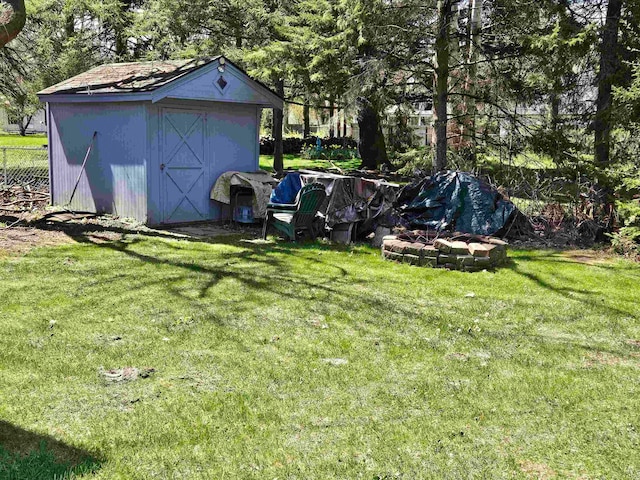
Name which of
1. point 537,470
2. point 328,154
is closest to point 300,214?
point 537,470

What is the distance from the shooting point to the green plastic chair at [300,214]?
367 inches

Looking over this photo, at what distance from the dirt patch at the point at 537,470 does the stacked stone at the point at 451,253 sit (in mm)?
4872

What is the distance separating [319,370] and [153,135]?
282 inches

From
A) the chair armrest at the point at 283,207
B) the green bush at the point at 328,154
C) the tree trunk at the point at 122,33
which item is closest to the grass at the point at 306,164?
the green bush at the point at 328,154

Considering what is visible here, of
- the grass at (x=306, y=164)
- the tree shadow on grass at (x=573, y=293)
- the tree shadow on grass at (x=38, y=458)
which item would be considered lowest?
the tree shadow on grass at (x=38, y=458)

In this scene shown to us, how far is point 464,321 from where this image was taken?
5828mm

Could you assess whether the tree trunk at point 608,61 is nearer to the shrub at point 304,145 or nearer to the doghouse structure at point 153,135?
the doghouse structure at point 153,135

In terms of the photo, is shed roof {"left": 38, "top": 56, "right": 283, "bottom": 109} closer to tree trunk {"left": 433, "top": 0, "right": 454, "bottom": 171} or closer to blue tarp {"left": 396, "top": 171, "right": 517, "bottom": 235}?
tree trunk {"left": 433, "top": 0, "right": 454, "bottom": 171}

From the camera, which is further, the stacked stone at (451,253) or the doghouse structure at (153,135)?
the doghouse structure at (153,135)

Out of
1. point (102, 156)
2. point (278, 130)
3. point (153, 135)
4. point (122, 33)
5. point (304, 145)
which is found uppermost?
point (122, 33)

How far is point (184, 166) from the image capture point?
11086 millimetres

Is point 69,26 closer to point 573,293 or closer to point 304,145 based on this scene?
point 304,145

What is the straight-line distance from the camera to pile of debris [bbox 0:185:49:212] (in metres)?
11.5

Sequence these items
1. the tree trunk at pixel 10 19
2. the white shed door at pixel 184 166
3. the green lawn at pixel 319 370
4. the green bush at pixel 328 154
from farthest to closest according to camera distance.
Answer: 1. the green bush at pixel 328 154
2. the white shed door at pixel 184 166
3. the tree trunk at pixel 10 19
4. the green lawn at pixel 319 370
